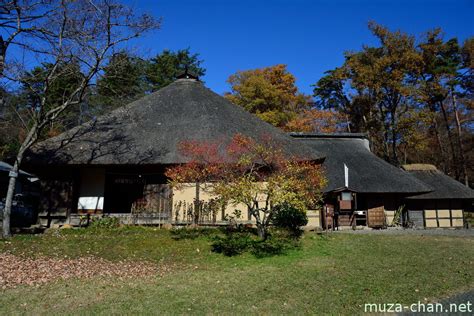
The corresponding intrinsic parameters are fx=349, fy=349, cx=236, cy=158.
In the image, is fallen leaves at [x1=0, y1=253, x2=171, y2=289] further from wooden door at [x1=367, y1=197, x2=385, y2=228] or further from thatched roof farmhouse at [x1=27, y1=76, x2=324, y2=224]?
wooden door at [x1=367, y1=197, x2=385, y2=228]

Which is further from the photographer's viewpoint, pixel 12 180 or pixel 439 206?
pixel 439 206

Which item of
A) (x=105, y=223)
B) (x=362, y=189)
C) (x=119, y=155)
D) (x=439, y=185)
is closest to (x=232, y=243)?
(x=105, y=223)

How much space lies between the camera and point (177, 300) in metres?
6.22

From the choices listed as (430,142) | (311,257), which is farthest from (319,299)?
(430,142)

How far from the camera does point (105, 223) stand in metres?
14.2

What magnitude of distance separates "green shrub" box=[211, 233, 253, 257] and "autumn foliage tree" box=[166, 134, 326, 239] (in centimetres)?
70

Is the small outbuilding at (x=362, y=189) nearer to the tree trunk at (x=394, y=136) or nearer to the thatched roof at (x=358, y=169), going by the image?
the thatched roof at (x=358, y=169)

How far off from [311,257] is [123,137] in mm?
9845

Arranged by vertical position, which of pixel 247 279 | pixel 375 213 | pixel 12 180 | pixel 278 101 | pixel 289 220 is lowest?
pixel 247 279

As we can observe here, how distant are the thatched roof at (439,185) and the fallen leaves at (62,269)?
58.6ft

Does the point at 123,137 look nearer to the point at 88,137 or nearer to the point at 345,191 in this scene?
the point at 88,137

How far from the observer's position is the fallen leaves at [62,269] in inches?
301

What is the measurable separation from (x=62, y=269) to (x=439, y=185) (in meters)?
21.8

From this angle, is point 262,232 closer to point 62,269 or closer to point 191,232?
point 191,232
